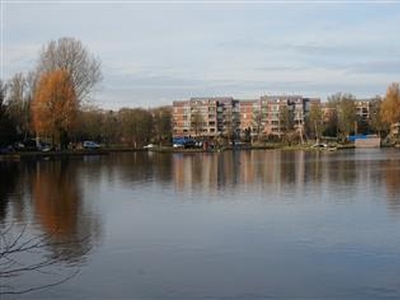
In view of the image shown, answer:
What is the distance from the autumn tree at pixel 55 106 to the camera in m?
59.3

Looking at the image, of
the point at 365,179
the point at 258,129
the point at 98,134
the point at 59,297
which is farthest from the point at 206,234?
the point at 258,129

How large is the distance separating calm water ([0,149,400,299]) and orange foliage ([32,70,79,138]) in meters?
33.3

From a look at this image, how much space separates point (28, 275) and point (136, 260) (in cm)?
210

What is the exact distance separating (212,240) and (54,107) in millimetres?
47529

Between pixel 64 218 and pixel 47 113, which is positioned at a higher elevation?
pixel 47 113

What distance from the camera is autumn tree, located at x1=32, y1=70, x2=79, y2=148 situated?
59.3m

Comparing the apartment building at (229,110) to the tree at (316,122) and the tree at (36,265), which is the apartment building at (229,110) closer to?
the tree at (316,122)

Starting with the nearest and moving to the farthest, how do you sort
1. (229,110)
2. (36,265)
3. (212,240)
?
1. (36,265)
2. (212,240)
3. (229,110)

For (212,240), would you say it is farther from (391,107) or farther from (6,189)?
(391,107)

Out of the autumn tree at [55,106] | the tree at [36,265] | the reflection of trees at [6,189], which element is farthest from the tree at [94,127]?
the tree at [36,265]

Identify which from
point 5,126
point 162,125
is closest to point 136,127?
point 162,125

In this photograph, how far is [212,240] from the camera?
48.2 feet

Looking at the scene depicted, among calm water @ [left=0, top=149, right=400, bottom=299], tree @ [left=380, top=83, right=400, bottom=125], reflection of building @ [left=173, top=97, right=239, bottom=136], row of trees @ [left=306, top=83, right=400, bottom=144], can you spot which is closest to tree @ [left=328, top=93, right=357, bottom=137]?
row of trees @ [left=306, top=83, right=400, bottom=144]

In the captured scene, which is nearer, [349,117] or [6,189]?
[6,189]
